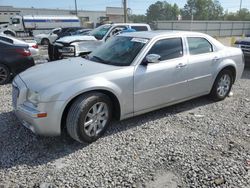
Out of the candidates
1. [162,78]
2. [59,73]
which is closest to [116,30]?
[162,78]

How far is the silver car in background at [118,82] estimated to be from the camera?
324 centimetres

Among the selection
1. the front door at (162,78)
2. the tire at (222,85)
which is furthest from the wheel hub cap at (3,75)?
the tire at (222,85)

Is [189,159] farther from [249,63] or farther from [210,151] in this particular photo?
[249,63]

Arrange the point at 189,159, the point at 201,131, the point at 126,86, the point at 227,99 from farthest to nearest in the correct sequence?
the point at 227,99
the point at 201,131
the point at 126,86
the point at 189,159

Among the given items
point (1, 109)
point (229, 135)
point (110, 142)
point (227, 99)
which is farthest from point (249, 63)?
point (1, 109)

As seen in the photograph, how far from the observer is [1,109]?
15.9ft

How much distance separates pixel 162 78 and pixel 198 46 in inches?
51.9

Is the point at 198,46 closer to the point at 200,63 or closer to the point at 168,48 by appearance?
the point at 200,63

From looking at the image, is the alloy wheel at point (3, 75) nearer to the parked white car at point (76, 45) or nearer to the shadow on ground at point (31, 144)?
the parked white car at point (76, 45)

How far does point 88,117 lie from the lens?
348 cm

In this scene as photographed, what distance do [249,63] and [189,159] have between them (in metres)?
6.99

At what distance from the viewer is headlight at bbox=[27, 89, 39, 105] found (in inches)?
126

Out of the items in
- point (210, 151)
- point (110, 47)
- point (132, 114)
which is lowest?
point (210, 151)

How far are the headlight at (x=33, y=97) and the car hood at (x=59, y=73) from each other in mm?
55
